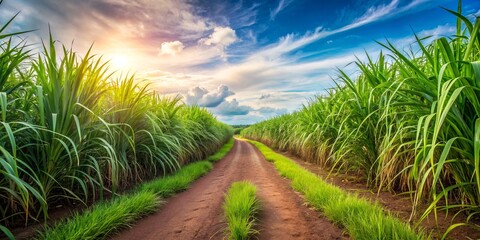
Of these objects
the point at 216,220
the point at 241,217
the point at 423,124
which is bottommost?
the point at 216,220

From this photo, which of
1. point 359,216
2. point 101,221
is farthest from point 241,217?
point 101,221

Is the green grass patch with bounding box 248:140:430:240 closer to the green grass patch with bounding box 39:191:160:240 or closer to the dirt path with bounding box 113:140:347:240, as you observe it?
the dirt path with bounding box 113:140:347:240

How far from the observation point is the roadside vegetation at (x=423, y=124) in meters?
1.63

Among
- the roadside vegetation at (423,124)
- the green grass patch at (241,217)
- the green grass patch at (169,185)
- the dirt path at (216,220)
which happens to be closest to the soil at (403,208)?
the roadside vegetation at (423,124)

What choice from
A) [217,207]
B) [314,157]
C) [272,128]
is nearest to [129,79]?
[217,207]

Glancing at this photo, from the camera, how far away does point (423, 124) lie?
2.33 m

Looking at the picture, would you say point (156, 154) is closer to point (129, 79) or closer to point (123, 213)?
point (129, 79)

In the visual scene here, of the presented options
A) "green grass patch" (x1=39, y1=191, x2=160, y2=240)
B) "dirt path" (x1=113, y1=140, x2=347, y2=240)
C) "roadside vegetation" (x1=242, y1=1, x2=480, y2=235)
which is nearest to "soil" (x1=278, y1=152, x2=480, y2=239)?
"roadside vegetation" (x1=242, y1=1, x2=480, y2=235)

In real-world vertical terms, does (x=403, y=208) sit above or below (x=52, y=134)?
below

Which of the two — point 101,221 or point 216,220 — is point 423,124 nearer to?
point 216,220

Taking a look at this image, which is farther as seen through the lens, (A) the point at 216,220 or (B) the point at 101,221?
(A) the point at 216,220

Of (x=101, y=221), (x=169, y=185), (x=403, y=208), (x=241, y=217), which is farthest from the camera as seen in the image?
(x=169, y=185)

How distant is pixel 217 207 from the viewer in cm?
307

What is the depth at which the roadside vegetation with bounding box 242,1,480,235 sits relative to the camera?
1628mm
